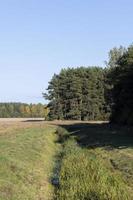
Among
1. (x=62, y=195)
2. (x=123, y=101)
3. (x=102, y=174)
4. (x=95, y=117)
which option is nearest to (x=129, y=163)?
(x=102, y=174)

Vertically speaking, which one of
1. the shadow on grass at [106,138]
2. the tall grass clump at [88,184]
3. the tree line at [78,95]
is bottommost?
the tall grass clump at [88,184]

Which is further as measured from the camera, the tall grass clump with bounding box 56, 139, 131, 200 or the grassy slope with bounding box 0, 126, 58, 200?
the grassy slope with bounding box 0, 126, 58, 200

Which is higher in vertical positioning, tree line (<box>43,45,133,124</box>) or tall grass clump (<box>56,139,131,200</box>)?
tree line (<box>43,45,133,124</box>)

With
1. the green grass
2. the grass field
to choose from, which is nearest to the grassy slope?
A: the grass field

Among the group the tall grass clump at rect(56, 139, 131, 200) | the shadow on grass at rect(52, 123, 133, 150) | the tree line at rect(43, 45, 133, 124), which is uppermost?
the tree line at rect(43, 45, 133, 124)

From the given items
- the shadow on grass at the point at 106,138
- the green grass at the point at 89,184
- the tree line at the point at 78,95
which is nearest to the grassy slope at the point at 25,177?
the green grass at the point at 89,184

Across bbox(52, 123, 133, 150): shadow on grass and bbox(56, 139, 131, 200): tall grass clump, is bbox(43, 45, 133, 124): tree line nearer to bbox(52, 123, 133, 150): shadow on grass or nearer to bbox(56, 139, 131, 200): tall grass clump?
bbox(52, 123, 133, 150): shadow on grass

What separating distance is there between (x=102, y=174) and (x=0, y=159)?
6.37 meters

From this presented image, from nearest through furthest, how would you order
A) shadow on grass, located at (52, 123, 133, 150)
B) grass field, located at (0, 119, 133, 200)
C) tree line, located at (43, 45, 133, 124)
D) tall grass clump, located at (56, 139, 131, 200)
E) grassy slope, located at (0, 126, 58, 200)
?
tall grass clump, located at (56, 139, 131, 200)
grass field, located at (0, 119, 133, 200)
grassy slope, located at (0, 126, 58, 200)
shadow on grass, located at (52, 123, 133, 150)
tree line, located at (43, 45, 133, 124)

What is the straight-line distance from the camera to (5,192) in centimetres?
2045

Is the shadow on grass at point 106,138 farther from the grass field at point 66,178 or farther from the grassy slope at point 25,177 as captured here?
Answer: the grassy slope at point 25,177

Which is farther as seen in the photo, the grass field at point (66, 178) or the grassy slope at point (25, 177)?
the grassy slope at point (25, 177)

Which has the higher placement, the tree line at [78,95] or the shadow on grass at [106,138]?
the tree line at [78,95]

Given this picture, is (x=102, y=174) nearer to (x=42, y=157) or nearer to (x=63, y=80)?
(x=42, y=157)
